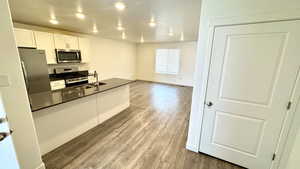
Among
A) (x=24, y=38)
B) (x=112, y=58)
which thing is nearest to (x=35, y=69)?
(x=24, y=38)

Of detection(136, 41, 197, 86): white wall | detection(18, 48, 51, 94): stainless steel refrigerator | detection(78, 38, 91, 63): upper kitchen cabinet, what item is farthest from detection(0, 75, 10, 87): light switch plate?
detection(136, 41, 197, 86): white wall

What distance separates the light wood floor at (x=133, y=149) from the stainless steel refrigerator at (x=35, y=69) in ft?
6.69

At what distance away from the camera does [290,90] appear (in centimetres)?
141

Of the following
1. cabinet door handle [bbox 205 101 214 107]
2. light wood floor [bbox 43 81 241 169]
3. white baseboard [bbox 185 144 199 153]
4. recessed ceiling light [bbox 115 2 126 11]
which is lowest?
light wood floor [bbox 43 81 241 169]

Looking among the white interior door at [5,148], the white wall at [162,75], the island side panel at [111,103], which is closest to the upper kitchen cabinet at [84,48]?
the island side panel at [111,103]

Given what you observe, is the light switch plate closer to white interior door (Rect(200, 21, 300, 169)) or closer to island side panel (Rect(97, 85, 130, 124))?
island side panel (Rect(97, 85, 130, 124))

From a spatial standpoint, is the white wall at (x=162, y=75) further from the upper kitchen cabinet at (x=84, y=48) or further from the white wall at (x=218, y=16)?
the white wall at (x=218, y=16)

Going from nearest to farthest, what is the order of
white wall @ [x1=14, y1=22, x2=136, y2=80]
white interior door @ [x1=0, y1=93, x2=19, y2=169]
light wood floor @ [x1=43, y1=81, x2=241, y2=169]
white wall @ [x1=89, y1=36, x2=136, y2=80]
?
white interior door @ [x1=0, y1=93, x2=19, y2=169] < light wood floor @ [x1=43, y1=81, x2=241, y2=169] < white wall @ [x1=14, y1=22, x2=136, y2=80] < white wall @ [x1=89, y1=36, x2=136, y2=80]

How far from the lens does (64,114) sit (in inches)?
85.7

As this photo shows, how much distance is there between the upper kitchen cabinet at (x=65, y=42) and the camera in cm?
376

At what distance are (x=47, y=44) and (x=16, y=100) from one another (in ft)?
9.90

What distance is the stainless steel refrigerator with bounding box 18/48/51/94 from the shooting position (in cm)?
299

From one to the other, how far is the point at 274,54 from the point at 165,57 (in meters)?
6.27

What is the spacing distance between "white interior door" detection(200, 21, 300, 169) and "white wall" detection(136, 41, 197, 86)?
5.31 meters
